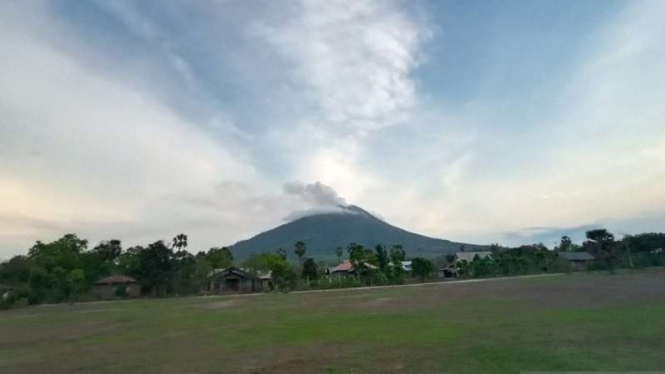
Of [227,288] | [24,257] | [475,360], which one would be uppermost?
[24,257]

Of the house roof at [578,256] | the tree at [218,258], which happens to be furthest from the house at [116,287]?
the house roof at [578,256]

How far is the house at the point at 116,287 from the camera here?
2153 inches

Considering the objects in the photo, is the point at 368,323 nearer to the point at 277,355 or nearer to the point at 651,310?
the point at 277,355

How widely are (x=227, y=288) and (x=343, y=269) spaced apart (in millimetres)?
20582

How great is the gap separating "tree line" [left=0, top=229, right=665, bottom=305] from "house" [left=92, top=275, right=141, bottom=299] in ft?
2.75

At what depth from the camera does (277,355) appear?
1052cm

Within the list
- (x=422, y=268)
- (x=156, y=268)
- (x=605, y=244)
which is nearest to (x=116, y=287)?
(x=156, y=268)

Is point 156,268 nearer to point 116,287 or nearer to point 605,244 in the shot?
point 116,287

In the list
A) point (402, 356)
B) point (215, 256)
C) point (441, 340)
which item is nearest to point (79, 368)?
point (402, 356)

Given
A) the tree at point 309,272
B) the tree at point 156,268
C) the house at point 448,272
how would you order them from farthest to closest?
the house at point 448,272 → the tree at point 309,272 → the tree at point 156,268

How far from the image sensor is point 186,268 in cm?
5728

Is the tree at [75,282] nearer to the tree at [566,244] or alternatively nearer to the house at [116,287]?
the house at [116,287]

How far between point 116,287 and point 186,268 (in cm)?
807

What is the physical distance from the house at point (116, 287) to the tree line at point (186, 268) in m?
0.84
